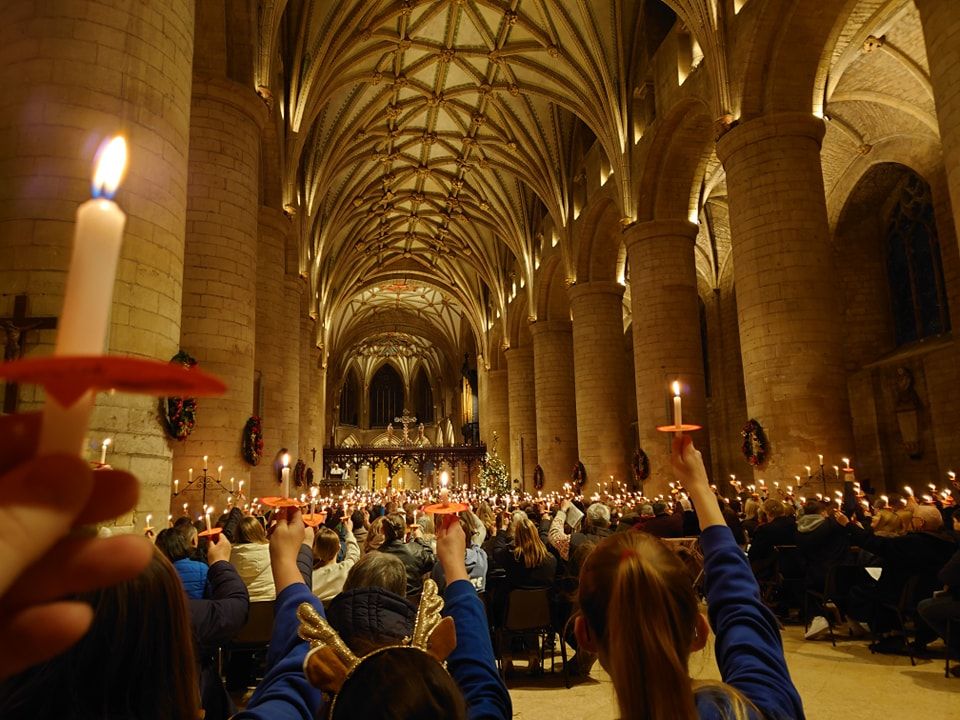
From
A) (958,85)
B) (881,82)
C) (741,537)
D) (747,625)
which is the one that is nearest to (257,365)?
(741,537)

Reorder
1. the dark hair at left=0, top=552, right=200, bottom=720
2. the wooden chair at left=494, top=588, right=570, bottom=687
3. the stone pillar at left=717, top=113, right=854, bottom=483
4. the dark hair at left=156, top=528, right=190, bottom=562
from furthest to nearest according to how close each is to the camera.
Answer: the stone pillar at left=717, top=113, right=854, bottom=483 → the wooden chair at left=494, top=588, right=570, bottom=687 → the dark hair at left=156, top=528, right=190, bottom=562 → the dark hair at left=0, top=552, right=200, bottom=720

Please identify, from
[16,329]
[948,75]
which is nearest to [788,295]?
[948,75]

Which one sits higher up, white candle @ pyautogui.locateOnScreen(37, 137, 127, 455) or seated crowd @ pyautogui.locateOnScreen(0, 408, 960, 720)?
white candle @ pyautogui.locateOnScreen(37, 137, 127, 455)

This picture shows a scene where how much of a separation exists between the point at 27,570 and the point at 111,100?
605cm

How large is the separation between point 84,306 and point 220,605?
265cm

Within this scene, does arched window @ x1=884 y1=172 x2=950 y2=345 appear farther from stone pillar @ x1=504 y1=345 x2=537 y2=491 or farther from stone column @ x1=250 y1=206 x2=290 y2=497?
stone column @ x1=250 y1=206 x2=290 y2=497

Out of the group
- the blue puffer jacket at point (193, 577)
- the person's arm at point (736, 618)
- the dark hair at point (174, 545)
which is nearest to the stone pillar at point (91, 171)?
the dark hair at point (174, 545)

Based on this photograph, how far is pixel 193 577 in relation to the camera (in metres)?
3.59

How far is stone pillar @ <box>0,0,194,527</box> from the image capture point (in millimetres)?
5168

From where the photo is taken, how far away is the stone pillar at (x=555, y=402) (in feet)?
72.8

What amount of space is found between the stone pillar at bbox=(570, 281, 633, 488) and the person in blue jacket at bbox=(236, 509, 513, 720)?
16554 millimetres

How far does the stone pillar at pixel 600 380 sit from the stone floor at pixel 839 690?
11.9m

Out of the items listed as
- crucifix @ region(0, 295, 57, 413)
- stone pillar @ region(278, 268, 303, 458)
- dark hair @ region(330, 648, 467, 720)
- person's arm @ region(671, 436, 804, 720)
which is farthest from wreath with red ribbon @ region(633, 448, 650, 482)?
dark hair @ region(330, 648, 467, 720)

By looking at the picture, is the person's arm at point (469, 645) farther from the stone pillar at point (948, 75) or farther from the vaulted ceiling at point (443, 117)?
the vaulted ceiling at point (443, 117)
